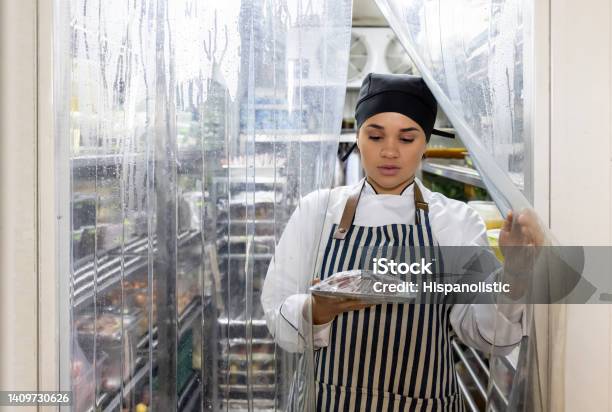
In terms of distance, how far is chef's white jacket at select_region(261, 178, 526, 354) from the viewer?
46.1 inches

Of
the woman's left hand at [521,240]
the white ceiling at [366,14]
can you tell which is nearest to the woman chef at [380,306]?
the woman's left hand at [521,240]

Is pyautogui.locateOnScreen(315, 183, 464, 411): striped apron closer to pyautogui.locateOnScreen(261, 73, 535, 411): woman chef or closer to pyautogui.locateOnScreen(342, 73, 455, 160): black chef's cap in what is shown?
pyautogui.locateOnScreen(261, 73, 535, 411): woman chef

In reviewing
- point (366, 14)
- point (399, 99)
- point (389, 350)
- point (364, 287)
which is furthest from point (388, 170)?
point (366, 14)

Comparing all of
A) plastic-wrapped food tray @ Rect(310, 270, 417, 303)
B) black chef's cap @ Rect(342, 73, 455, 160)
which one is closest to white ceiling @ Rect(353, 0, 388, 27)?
black chef's cap @ Rect(342, 73, 455, 160)

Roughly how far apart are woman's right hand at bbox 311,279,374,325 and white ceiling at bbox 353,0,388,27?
239 cm

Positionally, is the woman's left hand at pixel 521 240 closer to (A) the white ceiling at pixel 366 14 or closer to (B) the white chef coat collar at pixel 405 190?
(B) the white chef coat collar at pixel 405 190

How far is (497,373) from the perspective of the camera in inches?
45.1

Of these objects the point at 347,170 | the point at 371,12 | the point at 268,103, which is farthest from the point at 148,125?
the point at 371,12

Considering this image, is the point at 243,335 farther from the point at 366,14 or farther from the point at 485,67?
the point at 366,14

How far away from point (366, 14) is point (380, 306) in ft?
8.73

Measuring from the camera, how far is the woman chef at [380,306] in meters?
1.19

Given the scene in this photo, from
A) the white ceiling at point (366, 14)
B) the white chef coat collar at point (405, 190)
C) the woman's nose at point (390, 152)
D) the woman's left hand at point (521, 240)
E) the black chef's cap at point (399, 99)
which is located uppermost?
the white ceiling at point (366, 14)

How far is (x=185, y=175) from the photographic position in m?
1.20

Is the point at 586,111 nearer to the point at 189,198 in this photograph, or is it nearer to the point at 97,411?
the point at 189,198
